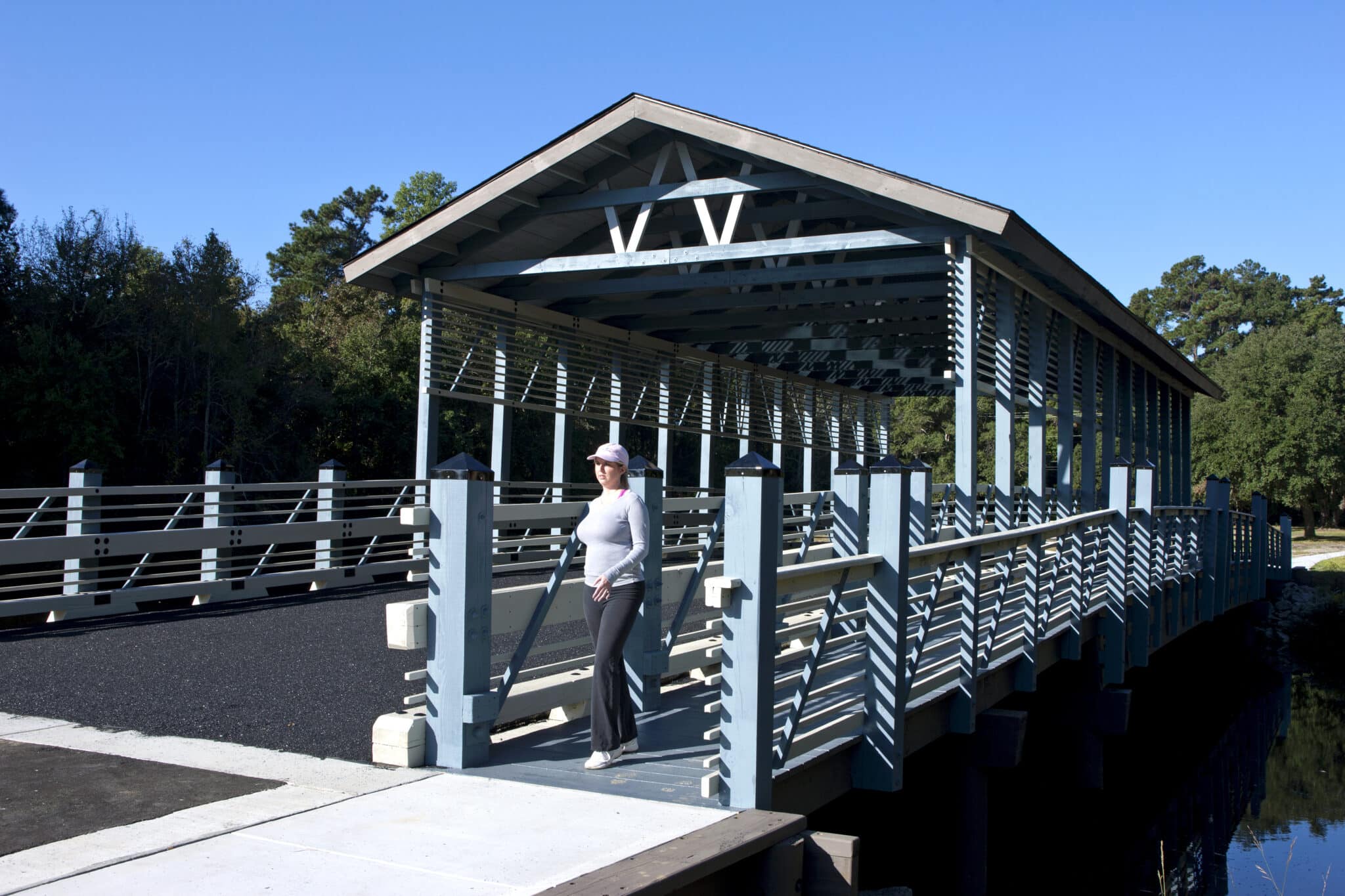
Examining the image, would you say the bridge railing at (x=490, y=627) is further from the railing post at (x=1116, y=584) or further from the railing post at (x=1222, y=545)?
the railing post at (x=1222, y=545)

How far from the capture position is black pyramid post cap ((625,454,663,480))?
644cm

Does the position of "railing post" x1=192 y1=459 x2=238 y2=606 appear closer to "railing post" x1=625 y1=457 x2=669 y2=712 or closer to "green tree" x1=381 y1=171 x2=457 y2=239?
"railing post" x1=625 y1=457 x2=669 y2=712

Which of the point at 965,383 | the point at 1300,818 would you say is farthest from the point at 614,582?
the point at 1300,818

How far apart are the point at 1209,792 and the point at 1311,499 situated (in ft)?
147

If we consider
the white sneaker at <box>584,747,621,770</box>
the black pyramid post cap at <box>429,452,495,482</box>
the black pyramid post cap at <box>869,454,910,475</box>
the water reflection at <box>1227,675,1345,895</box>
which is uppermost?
the black pyramid post cap at <box>869,454,910,475</box>

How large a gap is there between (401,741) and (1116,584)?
8.32 meters

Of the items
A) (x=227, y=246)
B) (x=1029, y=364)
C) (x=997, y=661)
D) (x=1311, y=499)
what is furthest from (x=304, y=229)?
(x=997, y=661)

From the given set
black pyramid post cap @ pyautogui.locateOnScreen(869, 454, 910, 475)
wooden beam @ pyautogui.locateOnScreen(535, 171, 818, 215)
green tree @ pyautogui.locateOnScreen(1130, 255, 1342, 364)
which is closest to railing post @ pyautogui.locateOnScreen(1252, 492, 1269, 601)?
wooden beam @ pyautogui.locateOnScreen(535, 171, 818, 215)

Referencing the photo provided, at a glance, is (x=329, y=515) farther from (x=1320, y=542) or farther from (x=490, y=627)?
(x=1320, y=542)

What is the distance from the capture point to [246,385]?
3095 cm

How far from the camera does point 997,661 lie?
8594mm

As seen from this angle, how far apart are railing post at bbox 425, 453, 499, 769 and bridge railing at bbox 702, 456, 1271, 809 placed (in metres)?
1.13

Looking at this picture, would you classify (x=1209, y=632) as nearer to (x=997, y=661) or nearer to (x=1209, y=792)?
(x=1209, y=792)

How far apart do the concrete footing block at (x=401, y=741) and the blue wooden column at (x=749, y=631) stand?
1.50m
